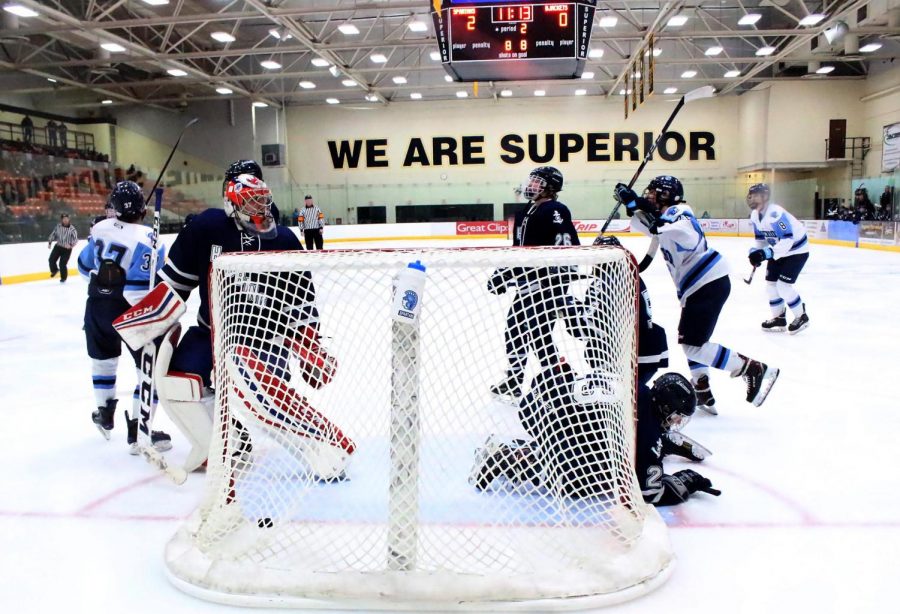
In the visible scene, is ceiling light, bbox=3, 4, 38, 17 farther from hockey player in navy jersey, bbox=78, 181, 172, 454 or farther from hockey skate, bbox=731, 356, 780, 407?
hockey skate, bbox=731, 356, 780, 407

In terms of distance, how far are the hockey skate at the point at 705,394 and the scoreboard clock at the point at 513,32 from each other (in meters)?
3.69

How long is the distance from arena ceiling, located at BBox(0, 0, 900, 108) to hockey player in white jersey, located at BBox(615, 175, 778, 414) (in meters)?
8.62

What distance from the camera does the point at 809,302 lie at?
6.29 m

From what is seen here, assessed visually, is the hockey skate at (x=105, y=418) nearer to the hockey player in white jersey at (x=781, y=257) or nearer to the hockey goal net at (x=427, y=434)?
the hockey goal net at (x=427, y=434)

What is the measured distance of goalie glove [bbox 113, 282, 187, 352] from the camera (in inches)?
83.7

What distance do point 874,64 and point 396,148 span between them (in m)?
11.5

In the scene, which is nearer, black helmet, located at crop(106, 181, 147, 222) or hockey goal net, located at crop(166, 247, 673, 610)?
hockey goal net, located at crop(166, 247, 673, 610)

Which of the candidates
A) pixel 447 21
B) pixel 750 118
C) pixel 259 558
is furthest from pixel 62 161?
pixel 750 118

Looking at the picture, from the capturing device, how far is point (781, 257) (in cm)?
498

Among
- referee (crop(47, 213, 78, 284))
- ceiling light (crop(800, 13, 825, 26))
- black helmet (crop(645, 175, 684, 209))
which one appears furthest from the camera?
ceiling light (crop(800, 13, 825, 26))

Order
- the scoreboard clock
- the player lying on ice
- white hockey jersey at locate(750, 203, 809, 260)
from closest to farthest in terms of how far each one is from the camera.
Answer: the player lying on ice < white hockey jersey at locate(750, 203, 809, 260) < the scoreboard clock

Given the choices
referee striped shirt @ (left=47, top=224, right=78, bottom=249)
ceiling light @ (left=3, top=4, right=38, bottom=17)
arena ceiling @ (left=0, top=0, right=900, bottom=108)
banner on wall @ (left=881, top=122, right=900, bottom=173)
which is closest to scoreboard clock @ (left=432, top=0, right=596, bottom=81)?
arena ceiling @ (left=0, top=0, right=900, bottom=108)

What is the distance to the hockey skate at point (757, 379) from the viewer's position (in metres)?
2.88

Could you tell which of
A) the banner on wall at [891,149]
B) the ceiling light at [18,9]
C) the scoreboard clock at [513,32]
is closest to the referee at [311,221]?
the ceiling light at [18,9]
